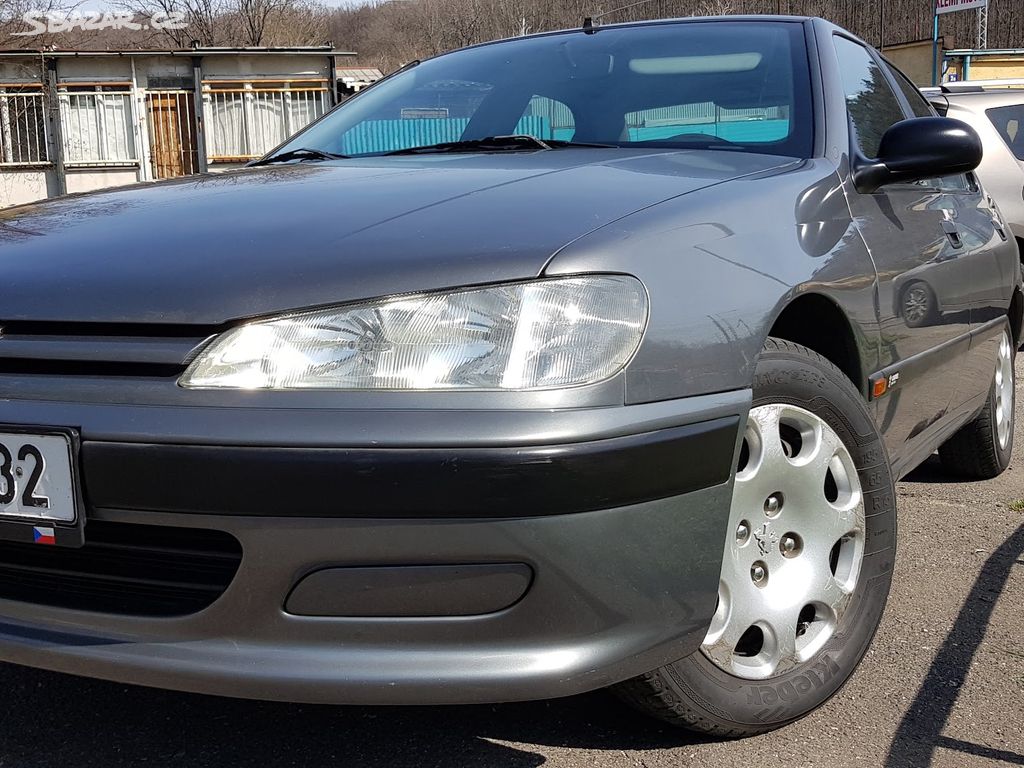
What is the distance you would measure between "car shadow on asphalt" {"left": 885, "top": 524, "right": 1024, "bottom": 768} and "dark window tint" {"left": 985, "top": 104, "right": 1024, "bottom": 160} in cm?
487

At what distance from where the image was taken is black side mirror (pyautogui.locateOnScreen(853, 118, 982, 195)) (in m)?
2.48

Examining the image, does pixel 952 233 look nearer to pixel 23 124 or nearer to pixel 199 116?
pixel 199 116

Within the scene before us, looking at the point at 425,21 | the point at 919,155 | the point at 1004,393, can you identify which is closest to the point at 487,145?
the point at 919,155

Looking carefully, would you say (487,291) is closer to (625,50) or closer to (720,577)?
(720,577)

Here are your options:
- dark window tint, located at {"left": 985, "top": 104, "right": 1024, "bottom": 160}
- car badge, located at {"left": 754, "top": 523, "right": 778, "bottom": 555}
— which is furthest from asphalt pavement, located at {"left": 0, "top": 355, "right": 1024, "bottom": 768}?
dark window tint, located at {"left": 985, "top": 104, "right": 1024, "bottom": 160}

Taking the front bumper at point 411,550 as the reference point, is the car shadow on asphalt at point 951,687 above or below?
below

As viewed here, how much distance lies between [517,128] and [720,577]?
145 centimetres

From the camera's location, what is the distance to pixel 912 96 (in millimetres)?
3703

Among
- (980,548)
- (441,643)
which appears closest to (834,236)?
(441,643)

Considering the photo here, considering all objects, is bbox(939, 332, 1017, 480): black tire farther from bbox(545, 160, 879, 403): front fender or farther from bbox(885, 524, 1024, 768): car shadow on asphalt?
bbox(545, 160, 879, 403): front fender

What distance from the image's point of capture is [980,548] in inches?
126

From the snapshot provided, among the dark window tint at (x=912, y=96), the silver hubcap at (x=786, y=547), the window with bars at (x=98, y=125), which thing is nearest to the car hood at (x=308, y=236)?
the silver hubcap at (x=786, y=547)

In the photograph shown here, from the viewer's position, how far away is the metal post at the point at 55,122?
23219 mm

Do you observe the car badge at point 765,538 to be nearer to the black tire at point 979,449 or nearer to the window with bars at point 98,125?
the black tire at point 979,449
